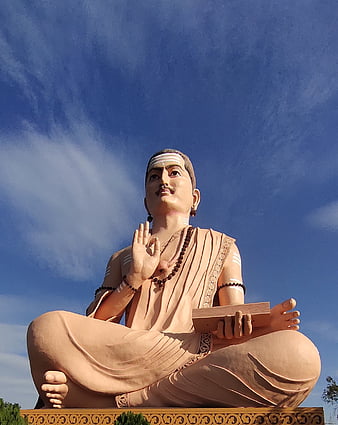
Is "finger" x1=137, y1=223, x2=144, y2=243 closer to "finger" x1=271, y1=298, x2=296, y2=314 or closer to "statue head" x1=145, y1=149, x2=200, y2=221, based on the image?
"statue head" x1=145, y1=149, x2=200, y2=221

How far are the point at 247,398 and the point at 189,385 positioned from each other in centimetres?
54

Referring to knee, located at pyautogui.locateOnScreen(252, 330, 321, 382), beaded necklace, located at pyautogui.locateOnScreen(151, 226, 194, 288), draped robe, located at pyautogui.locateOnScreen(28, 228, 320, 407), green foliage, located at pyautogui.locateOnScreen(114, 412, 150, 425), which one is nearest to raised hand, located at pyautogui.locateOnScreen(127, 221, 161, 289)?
beaded necklace, located at pyautogui.locateOnScreen(151, 226, 194, 288)

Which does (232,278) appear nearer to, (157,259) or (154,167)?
(157,259)

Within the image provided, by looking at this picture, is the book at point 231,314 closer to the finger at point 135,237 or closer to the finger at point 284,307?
the finger at point 284,307

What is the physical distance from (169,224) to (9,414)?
3.74 metres

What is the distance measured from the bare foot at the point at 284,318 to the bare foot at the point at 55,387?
2.05 metres

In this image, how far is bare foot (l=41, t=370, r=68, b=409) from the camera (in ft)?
15.9

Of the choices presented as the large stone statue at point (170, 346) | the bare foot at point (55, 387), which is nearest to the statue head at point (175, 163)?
the large stone statue at point (170, 346)

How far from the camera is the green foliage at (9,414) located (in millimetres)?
3365

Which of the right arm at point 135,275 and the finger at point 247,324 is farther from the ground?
the right arm at point 135,275

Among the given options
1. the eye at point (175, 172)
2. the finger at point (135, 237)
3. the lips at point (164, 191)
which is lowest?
the finger at point (135, 237)

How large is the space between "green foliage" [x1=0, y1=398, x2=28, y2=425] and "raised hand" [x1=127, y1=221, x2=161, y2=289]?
2434 mm

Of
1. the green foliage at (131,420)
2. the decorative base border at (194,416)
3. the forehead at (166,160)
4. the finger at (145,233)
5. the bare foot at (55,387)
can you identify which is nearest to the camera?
the green foliage at (131,420)

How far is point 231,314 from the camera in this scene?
5062 millimetres
